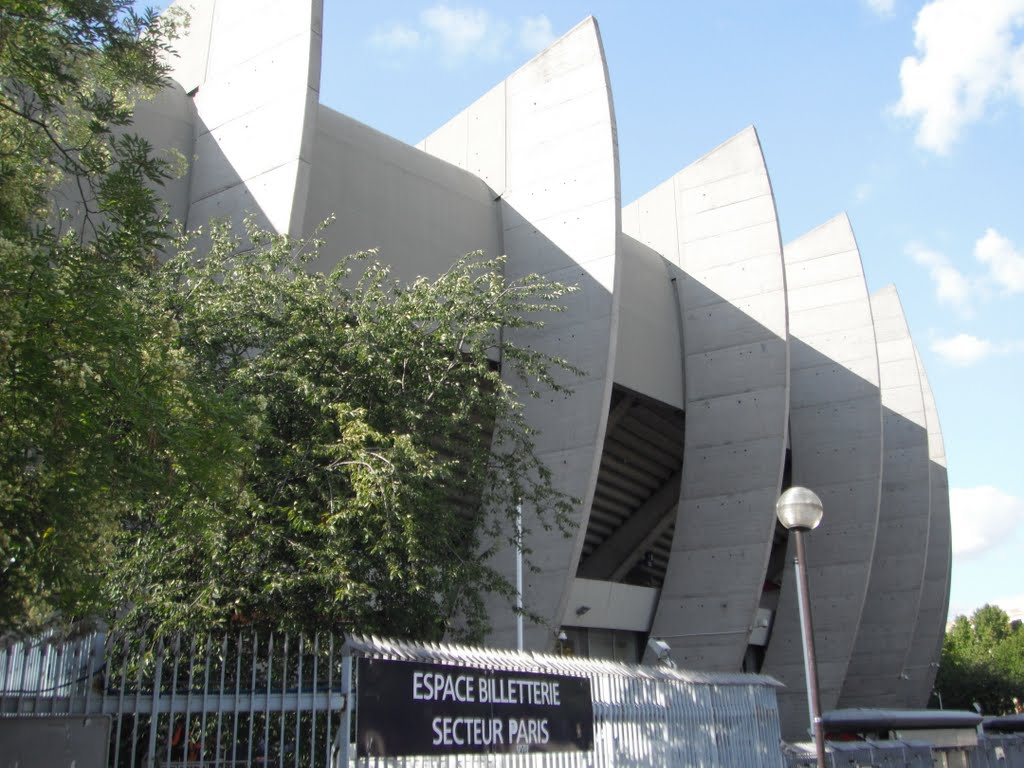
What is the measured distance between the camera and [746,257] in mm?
25547

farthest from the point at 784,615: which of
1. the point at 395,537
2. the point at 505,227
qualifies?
the point at 395,537

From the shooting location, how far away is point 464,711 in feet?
22.6

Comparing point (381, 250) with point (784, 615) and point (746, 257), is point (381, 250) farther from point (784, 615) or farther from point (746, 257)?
point (784, 615)

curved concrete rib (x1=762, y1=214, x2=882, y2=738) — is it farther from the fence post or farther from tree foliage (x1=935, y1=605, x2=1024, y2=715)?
the fence post

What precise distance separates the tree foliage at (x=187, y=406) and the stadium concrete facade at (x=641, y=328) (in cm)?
353

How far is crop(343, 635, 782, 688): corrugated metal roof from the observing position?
6484mm

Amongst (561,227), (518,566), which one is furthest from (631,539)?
(518,566)

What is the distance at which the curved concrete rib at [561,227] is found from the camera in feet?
60.8

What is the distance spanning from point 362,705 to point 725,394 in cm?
1971

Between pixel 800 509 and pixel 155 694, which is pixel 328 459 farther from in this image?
pixel 155 694

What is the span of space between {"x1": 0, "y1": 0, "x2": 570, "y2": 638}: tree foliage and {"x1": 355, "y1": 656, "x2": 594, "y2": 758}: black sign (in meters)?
2.12

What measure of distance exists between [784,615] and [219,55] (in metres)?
21.3

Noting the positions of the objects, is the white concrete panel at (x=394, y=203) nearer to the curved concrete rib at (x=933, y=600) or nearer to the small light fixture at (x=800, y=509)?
the small light fixture at (x=800, y=509)

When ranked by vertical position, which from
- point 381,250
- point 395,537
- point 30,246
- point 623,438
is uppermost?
point 381,250
